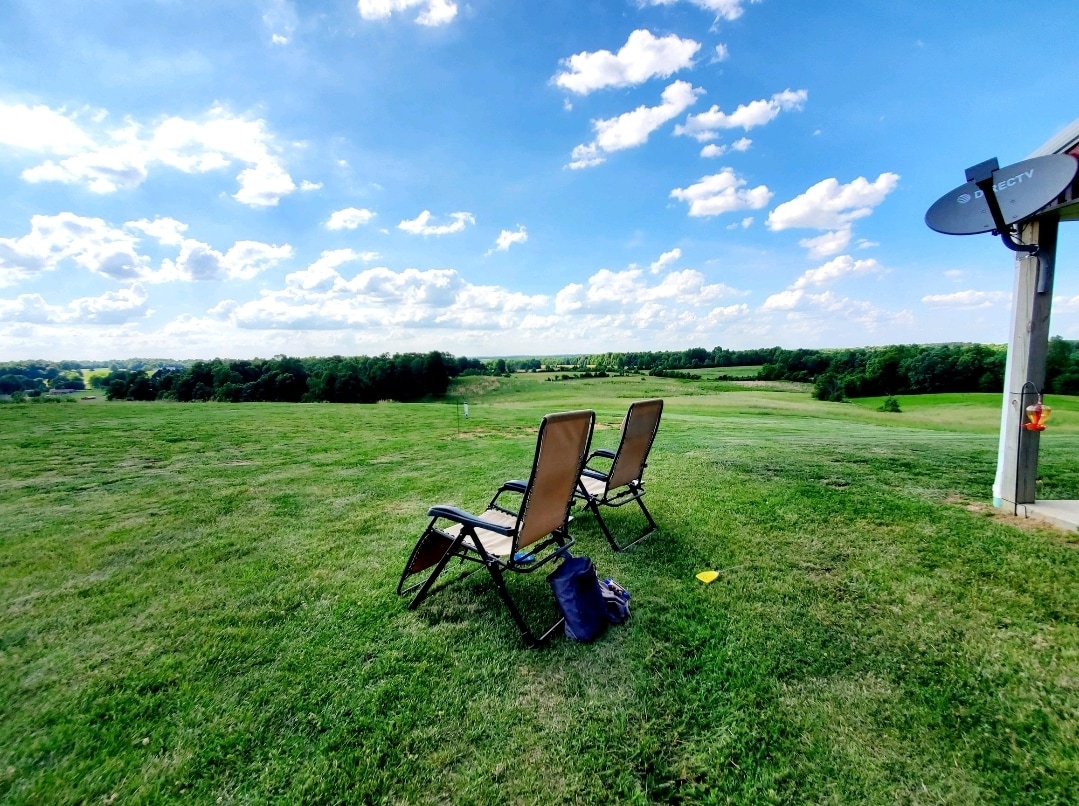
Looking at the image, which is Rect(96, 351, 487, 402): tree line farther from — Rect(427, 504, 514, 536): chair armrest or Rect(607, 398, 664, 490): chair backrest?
Rect(607, 398, 664, 490): chair backrest

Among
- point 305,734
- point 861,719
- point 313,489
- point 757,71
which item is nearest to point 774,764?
point 861,719

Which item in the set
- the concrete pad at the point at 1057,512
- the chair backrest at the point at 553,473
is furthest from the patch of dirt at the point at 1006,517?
the chair backrest at the point at 553,473

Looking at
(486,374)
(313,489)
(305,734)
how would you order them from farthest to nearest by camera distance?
(486,374) → (313,489) → (305,734)

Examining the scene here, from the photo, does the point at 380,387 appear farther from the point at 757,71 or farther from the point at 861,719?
the point at 861,719

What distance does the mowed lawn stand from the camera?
1882 millimetres

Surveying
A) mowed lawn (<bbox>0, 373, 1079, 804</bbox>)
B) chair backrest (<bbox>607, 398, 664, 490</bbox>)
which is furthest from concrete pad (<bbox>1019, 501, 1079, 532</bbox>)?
chair backrest (<bbox>607, 398, 664, 490</bbox>)

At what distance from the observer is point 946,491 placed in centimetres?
542

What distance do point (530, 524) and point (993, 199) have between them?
17.8 feet

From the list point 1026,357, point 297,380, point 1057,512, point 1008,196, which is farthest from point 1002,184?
point 297,380

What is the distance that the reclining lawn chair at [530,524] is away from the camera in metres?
2.88

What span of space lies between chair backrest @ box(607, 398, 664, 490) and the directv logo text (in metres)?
3.87

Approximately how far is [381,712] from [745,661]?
6.73 feet

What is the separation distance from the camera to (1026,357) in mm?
4398

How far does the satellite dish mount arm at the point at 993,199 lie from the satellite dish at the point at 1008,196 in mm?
29
